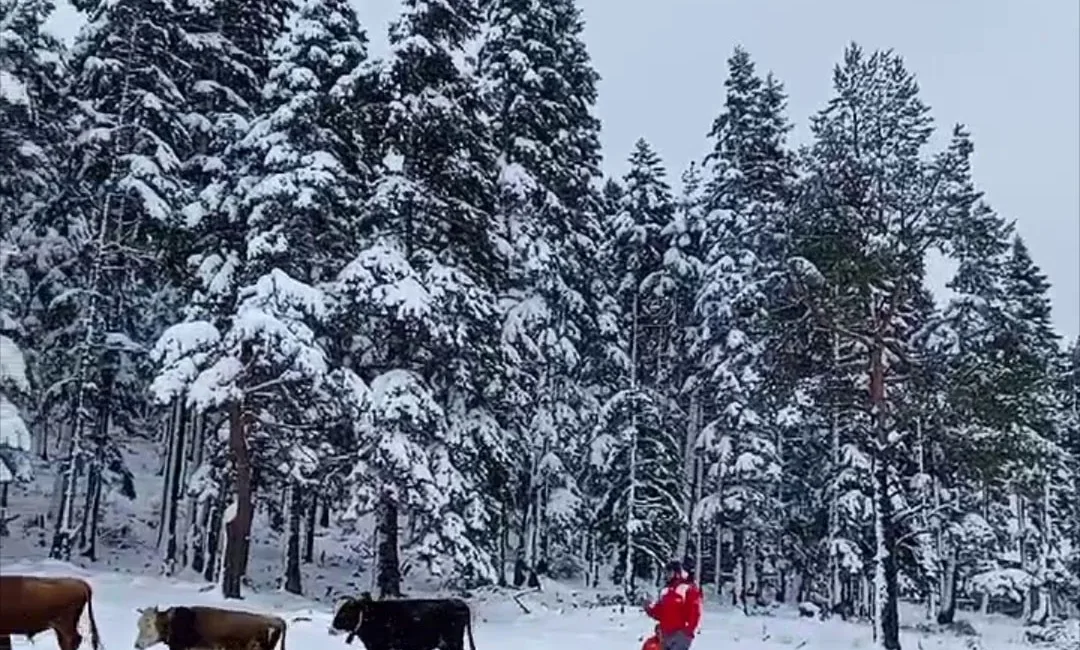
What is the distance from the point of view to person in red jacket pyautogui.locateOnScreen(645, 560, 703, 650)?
14.0 metres

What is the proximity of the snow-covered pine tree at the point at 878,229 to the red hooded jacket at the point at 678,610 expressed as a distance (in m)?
12.3

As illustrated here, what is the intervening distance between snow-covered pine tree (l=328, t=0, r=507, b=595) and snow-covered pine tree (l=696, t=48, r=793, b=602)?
9.84 metres

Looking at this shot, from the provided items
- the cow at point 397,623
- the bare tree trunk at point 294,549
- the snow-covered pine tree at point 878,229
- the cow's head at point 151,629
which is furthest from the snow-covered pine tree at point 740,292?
the cow's head at point 151,629

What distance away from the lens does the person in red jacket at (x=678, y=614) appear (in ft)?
46.0

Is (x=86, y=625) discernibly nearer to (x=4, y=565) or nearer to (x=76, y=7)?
(x=4, y=565)

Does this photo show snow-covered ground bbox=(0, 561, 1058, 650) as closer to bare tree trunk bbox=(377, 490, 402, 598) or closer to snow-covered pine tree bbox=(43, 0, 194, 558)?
bare tree trunk bbox=(377, 490, 402, 598)

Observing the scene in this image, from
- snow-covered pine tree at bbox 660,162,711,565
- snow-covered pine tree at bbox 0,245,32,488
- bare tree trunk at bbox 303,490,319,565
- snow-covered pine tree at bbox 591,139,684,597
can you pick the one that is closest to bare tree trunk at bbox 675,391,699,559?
snow-covered pine tree at bbox 660,162,711,565

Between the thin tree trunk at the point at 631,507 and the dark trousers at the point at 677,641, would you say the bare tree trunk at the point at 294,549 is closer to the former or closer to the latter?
the thin tree trunk at the point at 631,507

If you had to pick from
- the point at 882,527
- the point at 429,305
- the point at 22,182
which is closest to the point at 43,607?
the point at 429,305

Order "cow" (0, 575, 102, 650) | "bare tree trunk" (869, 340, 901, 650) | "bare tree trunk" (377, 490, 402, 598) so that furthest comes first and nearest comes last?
1. "bare tree trunk" (869, 340, 901, 650)
2. "bare tree trunk" (377, 490, 402, 598)
3. "cow" (0, 575, 102, 650)

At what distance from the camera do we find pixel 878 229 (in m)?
25.6

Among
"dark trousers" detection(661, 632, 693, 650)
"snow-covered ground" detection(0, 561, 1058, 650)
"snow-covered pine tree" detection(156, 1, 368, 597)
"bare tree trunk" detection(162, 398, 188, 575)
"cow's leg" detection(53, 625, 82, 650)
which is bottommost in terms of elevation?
"snow-covered ground" detection(0, 561, 1058, 650)

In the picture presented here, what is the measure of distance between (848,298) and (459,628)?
1346 centimetres

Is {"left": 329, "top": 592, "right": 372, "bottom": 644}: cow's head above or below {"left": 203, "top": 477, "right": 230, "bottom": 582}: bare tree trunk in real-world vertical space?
below
